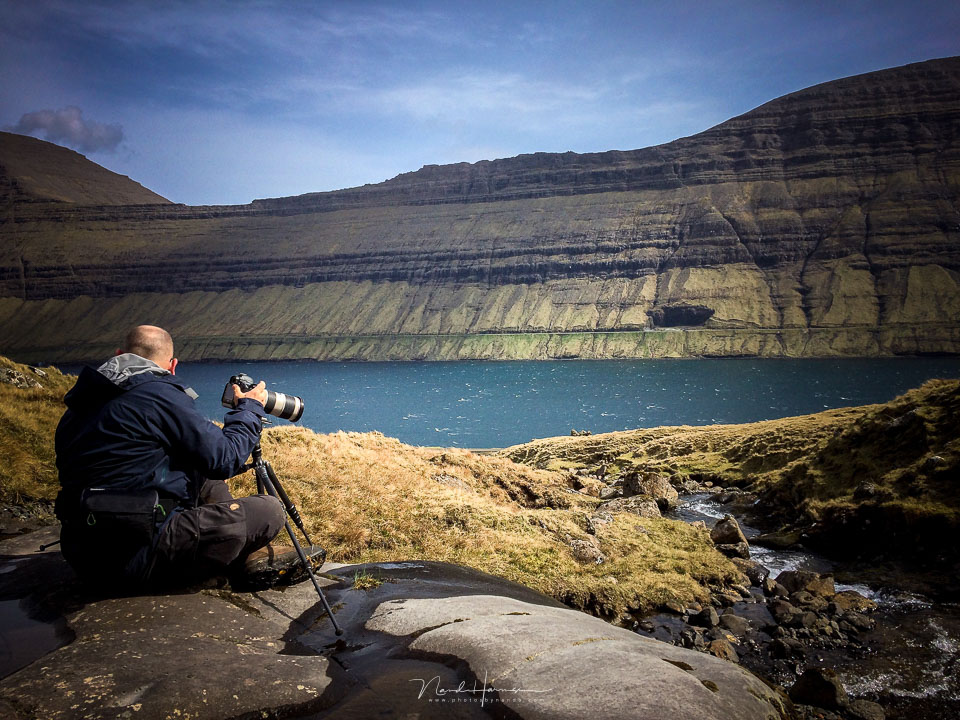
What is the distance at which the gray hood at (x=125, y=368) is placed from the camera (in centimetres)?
714

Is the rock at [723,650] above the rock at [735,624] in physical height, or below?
above

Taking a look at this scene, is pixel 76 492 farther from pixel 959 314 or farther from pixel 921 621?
pixel 959 314

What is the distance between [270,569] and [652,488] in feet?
85.2

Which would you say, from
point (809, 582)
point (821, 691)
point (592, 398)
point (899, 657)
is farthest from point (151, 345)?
point (592, 398)

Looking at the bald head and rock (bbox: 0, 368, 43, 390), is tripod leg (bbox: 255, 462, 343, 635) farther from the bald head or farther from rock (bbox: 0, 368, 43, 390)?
rock (bbox: 0, 368, 43, 390)

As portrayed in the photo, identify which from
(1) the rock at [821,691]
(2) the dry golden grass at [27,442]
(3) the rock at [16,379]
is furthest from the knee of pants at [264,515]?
(3) the rock at [16,379]

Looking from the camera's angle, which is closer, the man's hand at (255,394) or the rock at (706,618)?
the man's hand at (255,394)

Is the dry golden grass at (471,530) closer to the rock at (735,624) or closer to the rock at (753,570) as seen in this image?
the rock at (753,570)

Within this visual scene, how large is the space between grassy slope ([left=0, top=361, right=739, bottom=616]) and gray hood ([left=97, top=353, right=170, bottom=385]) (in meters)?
7.71

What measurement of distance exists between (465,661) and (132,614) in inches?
162

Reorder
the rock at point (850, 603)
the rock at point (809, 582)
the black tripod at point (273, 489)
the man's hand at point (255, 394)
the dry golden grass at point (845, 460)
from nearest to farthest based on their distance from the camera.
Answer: the man's hand at point (255, 394)
the black tripod at point (273, 489)
the rock at point (850, 603)
the rock at point (809, 582)
the dry golden grass at point (845, 460)

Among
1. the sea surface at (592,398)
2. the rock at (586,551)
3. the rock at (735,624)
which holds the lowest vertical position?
the sea surface at (592,398)

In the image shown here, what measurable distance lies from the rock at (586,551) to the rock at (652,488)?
13364 mm

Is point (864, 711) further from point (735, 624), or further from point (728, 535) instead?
point (728, 535)
